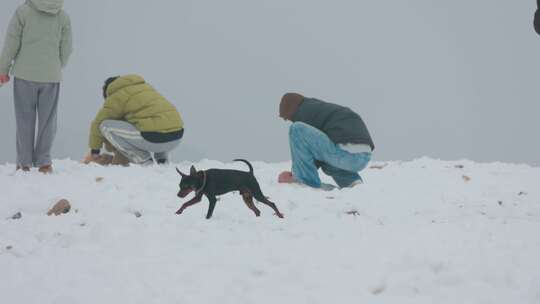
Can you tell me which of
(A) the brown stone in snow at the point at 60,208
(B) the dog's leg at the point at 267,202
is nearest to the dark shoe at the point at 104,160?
(A) the brown stone in snow at the point at 60,208

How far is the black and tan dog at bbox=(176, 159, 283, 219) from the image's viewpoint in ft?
15.4

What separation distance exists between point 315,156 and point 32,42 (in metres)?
3.76

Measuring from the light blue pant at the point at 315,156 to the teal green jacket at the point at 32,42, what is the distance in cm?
320

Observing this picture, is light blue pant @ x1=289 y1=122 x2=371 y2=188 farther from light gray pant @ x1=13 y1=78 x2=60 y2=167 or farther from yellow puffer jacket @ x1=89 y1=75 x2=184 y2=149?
light gray pant @ x1=13 y1=78 x2=60 y2=167

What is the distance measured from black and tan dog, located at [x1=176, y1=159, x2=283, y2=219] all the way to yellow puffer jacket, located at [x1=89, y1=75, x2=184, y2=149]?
388 cm

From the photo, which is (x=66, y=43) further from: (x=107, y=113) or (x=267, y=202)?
(x=267, y=202)

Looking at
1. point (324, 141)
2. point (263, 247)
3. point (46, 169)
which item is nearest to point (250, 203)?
point (263, 247)

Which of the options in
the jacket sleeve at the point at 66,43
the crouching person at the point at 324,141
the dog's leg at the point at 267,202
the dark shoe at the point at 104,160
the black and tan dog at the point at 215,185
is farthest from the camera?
the dark shoe at the point at 104,160

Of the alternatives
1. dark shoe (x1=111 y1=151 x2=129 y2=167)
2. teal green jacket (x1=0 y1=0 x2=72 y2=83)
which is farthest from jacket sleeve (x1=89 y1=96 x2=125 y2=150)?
teal green jacket (x1=0 y1=0 x2=72 y2=83)

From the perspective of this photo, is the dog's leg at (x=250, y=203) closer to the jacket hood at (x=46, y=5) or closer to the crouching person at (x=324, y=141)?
the crouching person at (x=324, y=141)

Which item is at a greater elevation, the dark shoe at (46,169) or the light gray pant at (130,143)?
the light gray pant at (130,143)

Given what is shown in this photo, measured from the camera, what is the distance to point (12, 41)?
25.5ft

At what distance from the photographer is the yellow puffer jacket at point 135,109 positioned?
8648 millimetres

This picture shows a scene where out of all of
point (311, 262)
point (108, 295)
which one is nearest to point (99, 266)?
point (108, 295)
